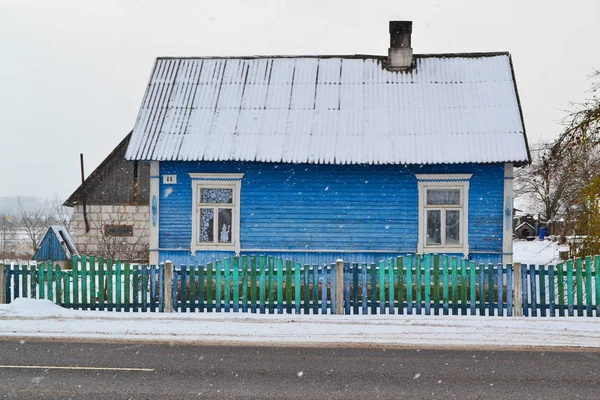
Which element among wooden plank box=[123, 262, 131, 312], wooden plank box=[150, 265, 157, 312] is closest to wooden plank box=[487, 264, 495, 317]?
→ wooden plank box=[150, 265, 157, 312]

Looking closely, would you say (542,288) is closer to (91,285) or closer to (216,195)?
(216,195)

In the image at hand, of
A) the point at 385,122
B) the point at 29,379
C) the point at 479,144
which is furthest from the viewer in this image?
the point at 385,122

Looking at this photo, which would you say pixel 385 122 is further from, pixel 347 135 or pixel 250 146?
pixel 250 146

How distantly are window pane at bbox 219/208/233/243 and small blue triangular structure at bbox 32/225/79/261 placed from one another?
10.2 m

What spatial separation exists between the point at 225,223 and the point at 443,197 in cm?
518

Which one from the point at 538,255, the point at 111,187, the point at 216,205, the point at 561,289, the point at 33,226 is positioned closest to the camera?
the point at 561,289

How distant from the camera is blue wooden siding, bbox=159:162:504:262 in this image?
15.0 metres

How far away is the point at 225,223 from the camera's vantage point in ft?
50.4

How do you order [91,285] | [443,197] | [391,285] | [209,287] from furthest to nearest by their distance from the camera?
[443,197] → [91,285] → [209,287] → [391,285]

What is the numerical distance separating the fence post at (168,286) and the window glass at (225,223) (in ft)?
10.9

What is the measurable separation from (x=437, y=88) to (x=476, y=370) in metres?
10.3

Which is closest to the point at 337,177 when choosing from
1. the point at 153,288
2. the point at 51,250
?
the point at 153,288

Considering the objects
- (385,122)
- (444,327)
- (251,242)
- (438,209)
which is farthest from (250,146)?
(444,327)

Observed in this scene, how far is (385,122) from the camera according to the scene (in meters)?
15.8
